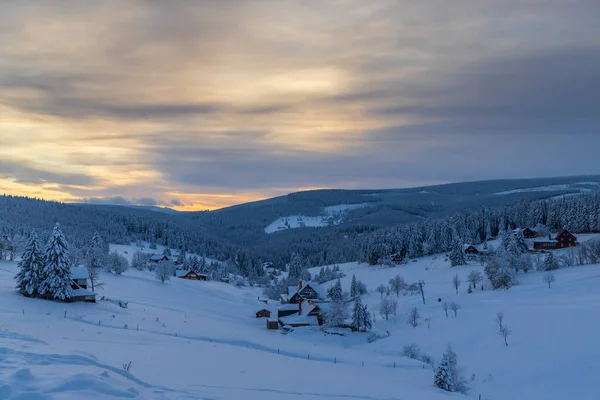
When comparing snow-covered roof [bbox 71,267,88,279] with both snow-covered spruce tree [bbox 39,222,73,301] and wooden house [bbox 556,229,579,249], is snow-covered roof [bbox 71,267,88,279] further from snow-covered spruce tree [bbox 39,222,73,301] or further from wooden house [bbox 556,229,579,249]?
wooden house [bbox 556,229,579,249]

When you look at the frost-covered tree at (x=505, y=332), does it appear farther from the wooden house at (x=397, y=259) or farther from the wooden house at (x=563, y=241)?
the wooden house at (x=397, y=259)

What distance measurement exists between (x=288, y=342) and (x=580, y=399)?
2797 cm

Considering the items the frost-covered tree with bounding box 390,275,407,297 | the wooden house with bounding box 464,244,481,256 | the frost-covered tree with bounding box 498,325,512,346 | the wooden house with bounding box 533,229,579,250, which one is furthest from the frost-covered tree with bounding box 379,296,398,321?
the wooden house with bounding box 533,229,579,250

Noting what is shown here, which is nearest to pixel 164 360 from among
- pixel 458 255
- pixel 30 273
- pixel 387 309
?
pixel 30 273

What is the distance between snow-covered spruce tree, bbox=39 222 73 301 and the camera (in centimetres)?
4916

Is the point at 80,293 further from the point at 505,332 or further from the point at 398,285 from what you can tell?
the point at 398,285

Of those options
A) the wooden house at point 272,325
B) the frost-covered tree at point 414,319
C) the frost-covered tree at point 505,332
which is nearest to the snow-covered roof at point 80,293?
the wooden house at point 272,325

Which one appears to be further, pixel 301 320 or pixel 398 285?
pixel 398 285

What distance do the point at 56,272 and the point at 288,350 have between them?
27.8m

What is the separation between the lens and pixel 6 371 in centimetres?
1316

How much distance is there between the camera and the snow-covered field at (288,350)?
1664cm

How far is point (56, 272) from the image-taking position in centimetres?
4978

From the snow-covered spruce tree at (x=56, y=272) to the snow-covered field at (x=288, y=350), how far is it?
269cm

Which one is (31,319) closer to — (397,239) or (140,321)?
(140,321)
